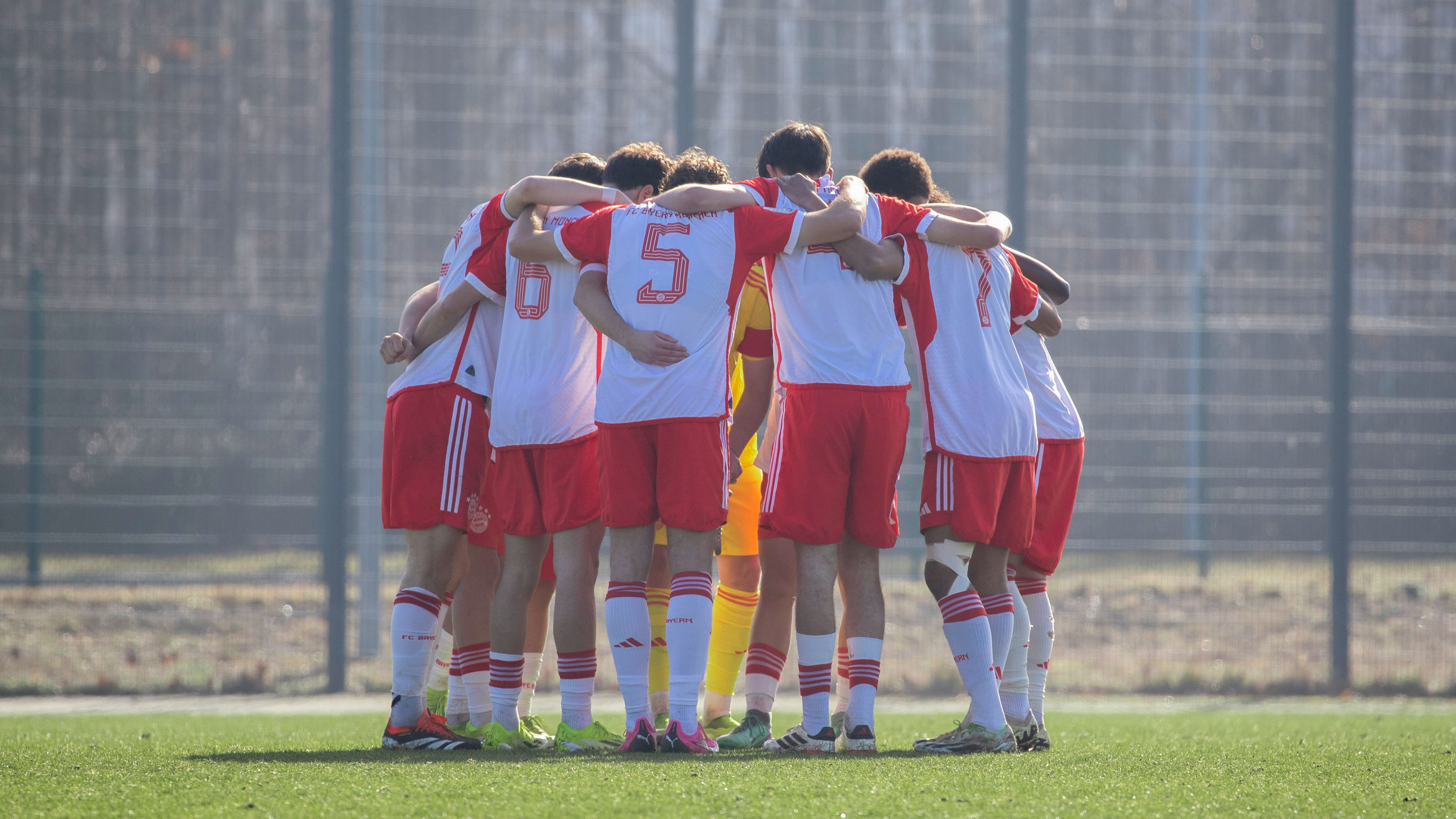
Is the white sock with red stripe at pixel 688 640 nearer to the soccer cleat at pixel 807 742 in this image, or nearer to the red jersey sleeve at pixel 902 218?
the soccer cleat at pixel 807 742

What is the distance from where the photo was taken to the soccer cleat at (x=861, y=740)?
11.5 feet

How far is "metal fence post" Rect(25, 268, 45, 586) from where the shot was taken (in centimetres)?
686

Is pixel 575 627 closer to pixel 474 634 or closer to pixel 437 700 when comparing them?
pixel 474 634

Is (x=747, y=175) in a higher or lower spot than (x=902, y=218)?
higher

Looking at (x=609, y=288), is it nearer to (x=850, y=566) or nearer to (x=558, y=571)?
(x=558, y=571)

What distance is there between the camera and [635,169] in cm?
401

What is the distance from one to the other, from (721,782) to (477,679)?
1362 mm

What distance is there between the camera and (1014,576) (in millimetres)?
4145

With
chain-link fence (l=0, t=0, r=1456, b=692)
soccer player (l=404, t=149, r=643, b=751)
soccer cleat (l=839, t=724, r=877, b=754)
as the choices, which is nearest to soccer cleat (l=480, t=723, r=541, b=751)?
soccer player (l=404, t=149, r=643, b=751)

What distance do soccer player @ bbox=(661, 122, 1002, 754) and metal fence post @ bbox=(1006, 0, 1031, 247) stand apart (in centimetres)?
372

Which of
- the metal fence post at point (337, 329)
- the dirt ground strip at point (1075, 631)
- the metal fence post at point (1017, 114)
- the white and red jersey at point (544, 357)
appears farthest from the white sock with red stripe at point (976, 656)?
the metal fence post at point (337, 329)

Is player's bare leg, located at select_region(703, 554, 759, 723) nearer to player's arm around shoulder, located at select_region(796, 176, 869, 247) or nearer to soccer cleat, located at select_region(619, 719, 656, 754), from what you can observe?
soccer cleat, located at select_region(619, 719, 656, 754)

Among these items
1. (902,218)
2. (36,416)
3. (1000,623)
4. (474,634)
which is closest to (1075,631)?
(1000,623)

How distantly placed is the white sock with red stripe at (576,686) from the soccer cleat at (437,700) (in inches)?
33.3
